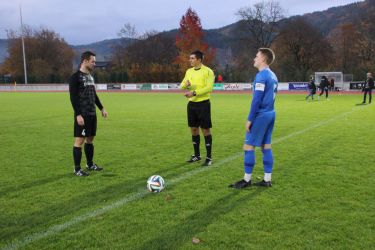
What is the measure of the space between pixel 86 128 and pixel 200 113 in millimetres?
2160

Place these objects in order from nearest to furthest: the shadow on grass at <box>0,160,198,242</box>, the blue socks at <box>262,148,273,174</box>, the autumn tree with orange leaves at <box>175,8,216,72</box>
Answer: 1. the shadow on grass at <box>0,160,198,242</box>
2. the blue socks at <box>262,148,273,174</box>
3. the autumn tree with orange leaves at <box>175,8,216,72</box>

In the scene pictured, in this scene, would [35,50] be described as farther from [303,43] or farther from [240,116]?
[240,116]

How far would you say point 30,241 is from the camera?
3820 millimetres

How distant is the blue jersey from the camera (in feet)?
17.2

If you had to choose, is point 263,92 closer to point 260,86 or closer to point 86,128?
point 260,86

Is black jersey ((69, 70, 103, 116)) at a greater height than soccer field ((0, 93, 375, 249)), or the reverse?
black jersey ((69, 70, 103, 116))

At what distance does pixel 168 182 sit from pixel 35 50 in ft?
271

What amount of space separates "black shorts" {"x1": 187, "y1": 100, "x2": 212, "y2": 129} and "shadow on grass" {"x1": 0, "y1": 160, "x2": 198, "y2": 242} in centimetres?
131

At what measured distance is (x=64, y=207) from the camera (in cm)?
482

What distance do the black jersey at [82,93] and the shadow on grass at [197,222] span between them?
9.87 ft

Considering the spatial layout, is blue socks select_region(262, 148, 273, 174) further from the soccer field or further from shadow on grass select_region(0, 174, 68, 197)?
shadow on grass select_region(0, 174, 68, 197)

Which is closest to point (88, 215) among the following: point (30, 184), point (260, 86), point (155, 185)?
point (155, 185)

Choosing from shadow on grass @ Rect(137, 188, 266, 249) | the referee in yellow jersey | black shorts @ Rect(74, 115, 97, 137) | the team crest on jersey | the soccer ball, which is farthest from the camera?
the referee in yellow jersey

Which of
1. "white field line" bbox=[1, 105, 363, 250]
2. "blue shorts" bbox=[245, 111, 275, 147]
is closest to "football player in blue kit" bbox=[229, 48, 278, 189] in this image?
"blue shorts" bbox=[245, 111, 275, 147]
